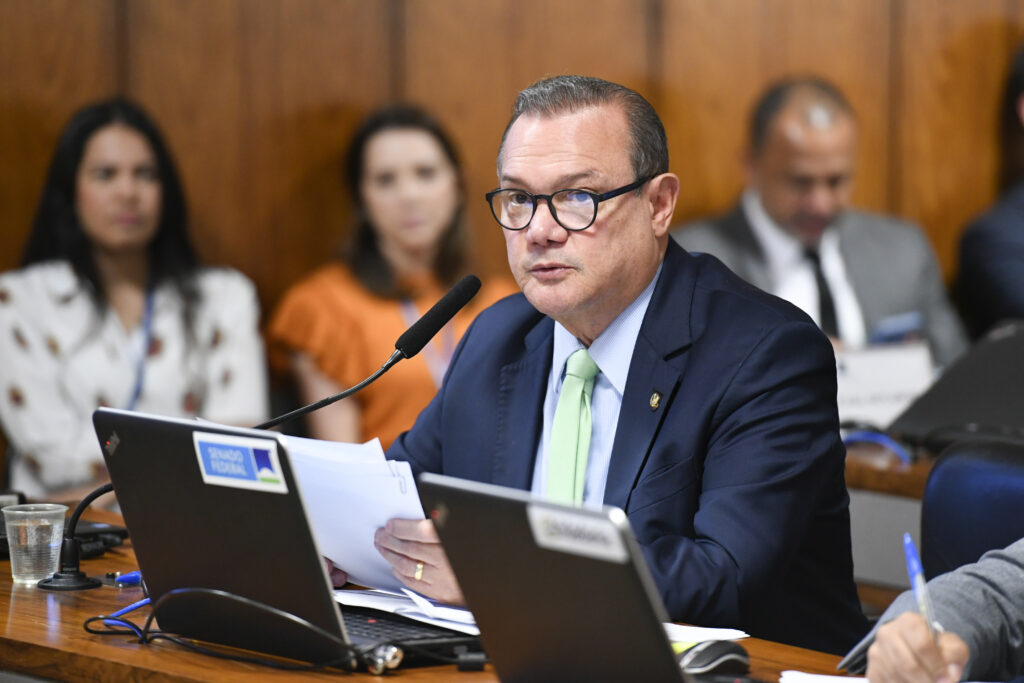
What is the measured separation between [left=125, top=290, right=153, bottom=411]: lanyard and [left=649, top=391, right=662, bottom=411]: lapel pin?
76.3 inches

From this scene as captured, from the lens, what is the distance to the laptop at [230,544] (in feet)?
4.56

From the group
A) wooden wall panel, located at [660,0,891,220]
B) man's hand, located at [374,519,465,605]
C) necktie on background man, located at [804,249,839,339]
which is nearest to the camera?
man's hand, located at [374,519,465,605]

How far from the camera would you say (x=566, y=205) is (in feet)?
6.34

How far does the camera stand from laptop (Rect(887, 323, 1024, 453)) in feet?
9.23

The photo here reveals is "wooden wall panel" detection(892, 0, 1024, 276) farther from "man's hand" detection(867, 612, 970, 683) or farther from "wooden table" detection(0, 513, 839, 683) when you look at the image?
"man's hand" detection(867, 612, 970, 683)

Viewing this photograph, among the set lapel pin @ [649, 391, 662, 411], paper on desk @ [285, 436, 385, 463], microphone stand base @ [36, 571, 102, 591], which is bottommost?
microphone stand base @ [36, 571, 102, 591]

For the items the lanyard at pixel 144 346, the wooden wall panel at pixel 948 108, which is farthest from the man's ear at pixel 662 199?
Result: the wooden wall panel at pixel 948 108

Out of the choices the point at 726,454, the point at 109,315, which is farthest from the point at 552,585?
the point at 109,315

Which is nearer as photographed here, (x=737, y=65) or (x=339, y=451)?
(x=339, y=451)

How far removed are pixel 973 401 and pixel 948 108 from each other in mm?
2561

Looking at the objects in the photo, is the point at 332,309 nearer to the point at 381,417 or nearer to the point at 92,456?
the point at 381,417

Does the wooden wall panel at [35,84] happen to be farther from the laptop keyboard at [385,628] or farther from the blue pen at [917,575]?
the blue pen at [917,575]

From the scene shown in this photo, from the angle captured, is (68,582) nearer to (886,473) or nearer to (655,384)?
(655,384)

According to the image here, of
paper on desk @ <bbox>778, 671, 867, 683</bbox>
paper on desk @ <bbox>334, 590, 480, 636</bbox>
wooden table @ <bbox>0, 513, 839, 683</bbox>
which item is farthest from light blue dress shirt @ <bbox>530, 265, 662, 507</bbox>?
paper on desk @ <bbox>778, 671, 867, 683</bbox>
